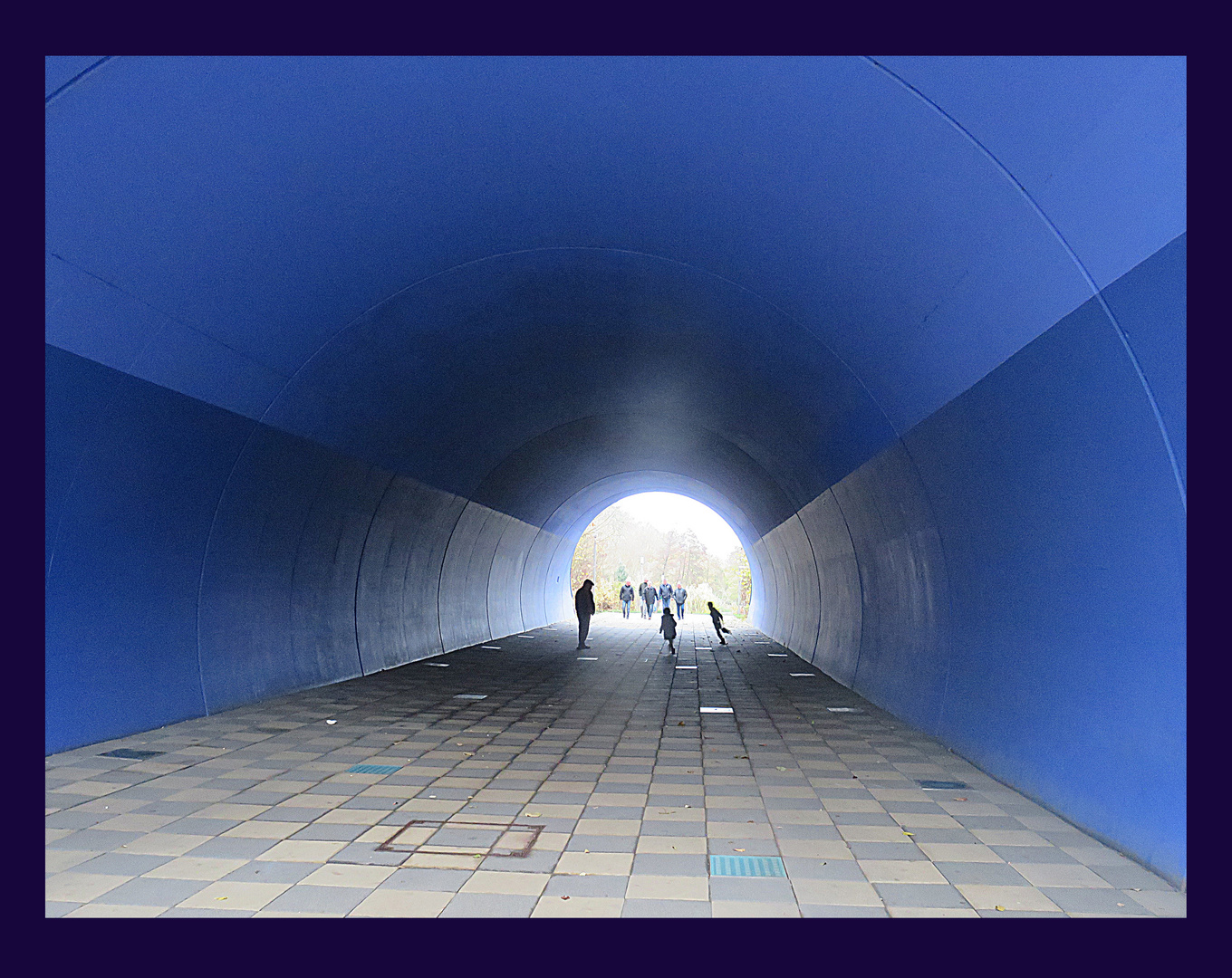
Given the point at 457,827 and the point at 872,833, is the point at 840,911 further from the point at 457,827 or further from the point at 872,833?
the point at 457,827

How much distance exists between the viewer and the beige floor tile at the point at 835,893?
4.73 meters

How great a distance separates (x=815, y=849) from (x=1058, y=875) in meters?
1.31

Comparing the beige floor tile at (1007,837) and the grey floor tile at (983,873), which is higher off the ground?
the grey floor tile at (983,873)

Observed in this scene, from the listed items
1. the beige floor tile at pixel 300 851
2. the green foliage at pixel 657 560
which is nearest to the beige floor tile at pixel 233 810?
the beige floor tile at pixel 300 851

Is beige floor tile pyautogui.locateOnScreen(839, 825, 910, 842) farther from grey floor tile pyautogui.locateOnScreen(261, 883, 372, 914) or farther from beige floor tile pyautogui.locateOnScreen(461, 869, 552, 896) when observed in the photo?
grey floor tile pyautogui.locateOnScreen(261, 883, 372, 914)

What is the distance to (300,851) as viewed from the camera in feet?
18.1

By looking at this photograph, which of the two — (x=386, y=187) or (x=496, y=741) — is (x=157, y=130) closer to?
(x=386, y=187)

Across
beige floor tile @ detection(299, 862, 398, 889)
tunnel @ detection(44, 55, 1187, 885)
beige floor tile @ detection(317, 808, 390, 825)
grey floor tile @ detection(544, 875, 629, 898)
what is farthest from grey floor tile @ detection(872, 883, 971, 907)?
beige floor tile @ detection(317, 808, 390, 825)

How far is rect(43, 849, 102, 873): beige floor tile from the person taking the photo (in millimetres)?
5129

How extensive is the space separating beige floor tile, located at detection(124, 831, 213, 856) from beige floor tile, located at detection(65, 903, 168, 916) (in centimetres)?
88

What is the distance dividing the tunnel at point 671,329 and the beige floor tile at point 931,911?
1279 mm

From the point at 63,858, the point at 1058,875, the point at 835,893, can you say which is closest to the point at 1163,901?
the point at 1058,875

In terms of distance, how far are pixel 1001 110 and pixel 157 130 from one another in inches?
193

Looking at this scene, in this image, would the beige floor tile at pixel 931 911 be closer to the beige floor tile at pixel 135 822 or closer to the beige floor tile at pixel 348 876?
the beige floor tile at pixel 348 876
